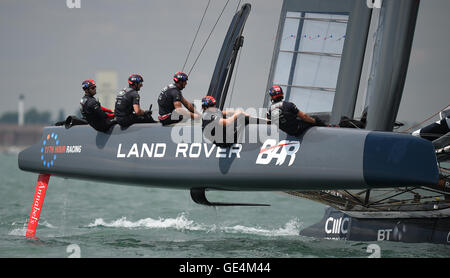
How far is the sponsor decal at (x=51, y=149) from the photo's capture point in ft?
31.0

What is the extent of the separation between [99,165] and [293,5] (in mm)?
4059

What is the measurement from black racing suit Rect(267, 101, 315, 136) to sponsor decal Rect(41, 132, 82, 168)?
129 inches

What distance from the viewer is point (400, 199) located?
33.8 feet

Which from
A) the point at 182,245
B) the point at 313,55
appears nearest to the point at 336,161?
the point at 182,245

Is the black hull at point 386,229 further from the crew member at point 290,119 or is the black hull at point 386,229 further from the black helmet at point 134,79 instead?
the black helmet at point 134,79

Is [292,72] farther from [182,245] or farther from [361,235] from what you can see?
[182,245]

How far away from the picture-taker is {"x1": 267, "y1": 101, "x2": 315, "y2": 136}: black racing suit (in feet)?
23.7

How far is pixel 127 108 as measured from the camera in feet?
28.6

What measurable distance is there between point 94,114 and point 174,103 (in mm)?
1158

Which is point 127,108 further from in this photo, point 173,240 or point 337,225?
point 337,225

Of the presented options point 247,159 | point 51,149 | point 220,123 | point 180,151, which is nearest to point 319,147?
point 247,159

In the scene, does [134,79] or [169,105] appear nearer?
[169,105]

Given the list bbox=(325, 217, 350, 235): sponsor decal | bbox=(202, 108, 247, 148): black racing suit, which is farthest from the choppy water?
bbox=(202, 108, 247, 148): black racing suit

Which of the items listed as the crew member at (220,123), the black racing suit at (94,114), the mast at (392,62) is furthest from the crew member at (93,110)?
the mast at (392,62)
